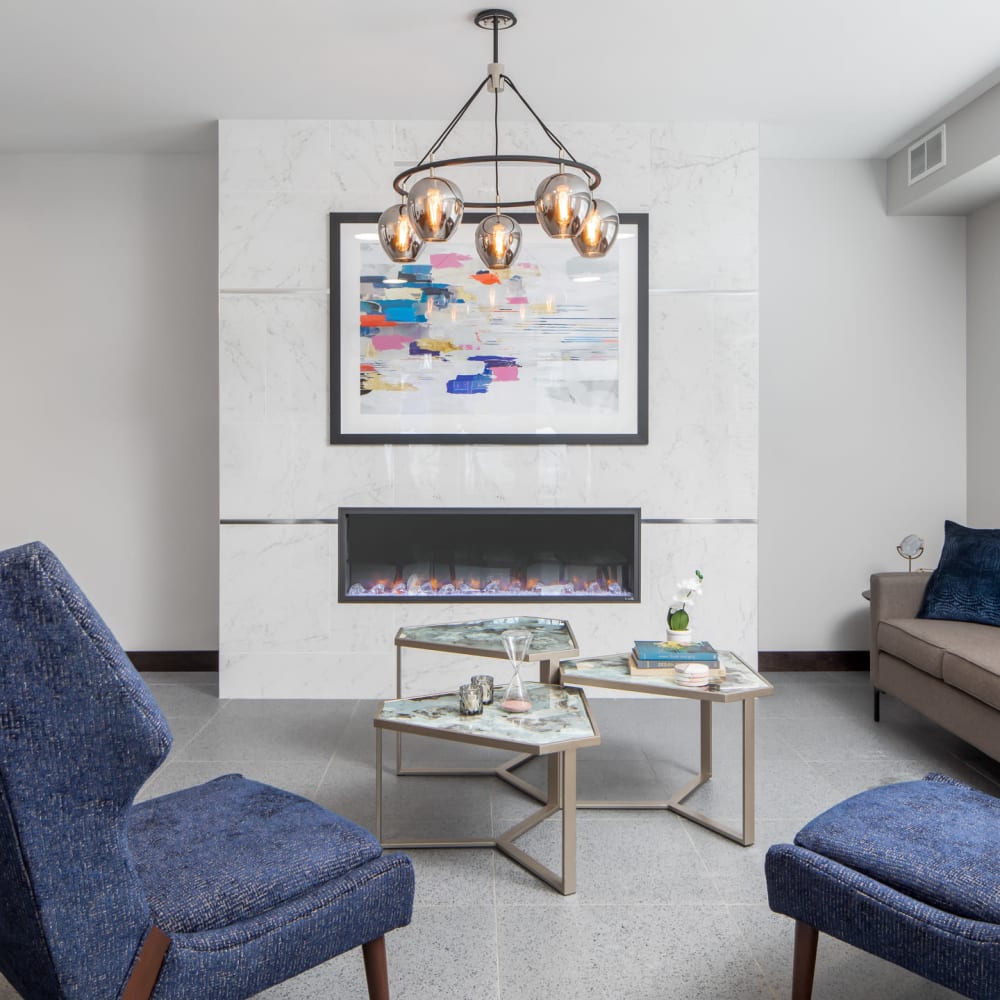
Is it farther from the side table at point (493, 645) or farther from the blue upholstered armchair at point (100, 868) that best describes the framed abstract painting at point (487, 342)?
the blue upholstered armchair at point (100, 868)

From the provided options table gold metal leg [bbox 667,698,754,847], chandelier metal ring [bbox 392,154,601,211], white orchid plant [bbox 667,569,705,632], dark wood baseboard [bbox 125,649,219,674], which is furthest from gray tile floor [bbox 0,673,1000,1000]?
chandelier metal ring [bbox 392,154,601,211]

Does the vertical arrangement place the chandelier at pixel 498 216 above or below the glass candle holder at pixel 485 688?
above

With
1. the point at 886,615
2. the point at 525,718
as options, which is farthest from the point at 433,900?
the point at 886,615

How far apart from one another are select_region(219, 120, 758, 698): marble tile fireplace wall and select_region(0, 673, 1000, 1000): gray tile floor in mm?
376

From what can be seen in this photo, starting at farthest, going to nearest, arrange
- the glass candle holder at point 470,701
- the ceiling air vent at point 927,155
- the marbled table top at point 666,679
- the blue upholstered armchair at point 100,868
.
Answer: the ceiling air vent at point 927,155, the marbled table top at point 666,679, the glass candle holder at point 470,701, the blue upholstered armchair at point 100,868

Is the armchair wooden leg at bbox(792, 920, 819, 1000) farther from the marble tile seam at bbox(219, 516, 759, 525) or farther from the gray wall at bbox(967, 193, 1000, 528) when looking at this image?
the gray wall at bbox(967, 193, 1000, 528)

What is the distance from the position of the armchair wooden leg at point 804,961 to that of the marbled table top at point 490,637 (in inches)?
53.8

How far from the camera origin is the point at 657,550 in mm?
4449

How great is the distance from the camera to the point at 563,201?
2.61 metres

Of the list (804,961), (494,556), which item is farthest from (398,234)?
(804,961)

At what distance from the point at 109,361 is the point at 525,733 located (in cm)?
355

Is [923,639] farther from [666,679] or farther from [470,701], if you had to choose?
[470,701]

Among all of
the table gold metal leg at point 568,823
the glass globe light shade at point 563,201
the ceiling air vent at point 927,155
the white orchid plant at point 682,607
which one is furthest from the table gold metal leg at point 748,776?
the ceiling air vent at point 927,155

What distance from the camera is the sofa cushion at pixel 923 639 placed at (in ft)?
11.3
